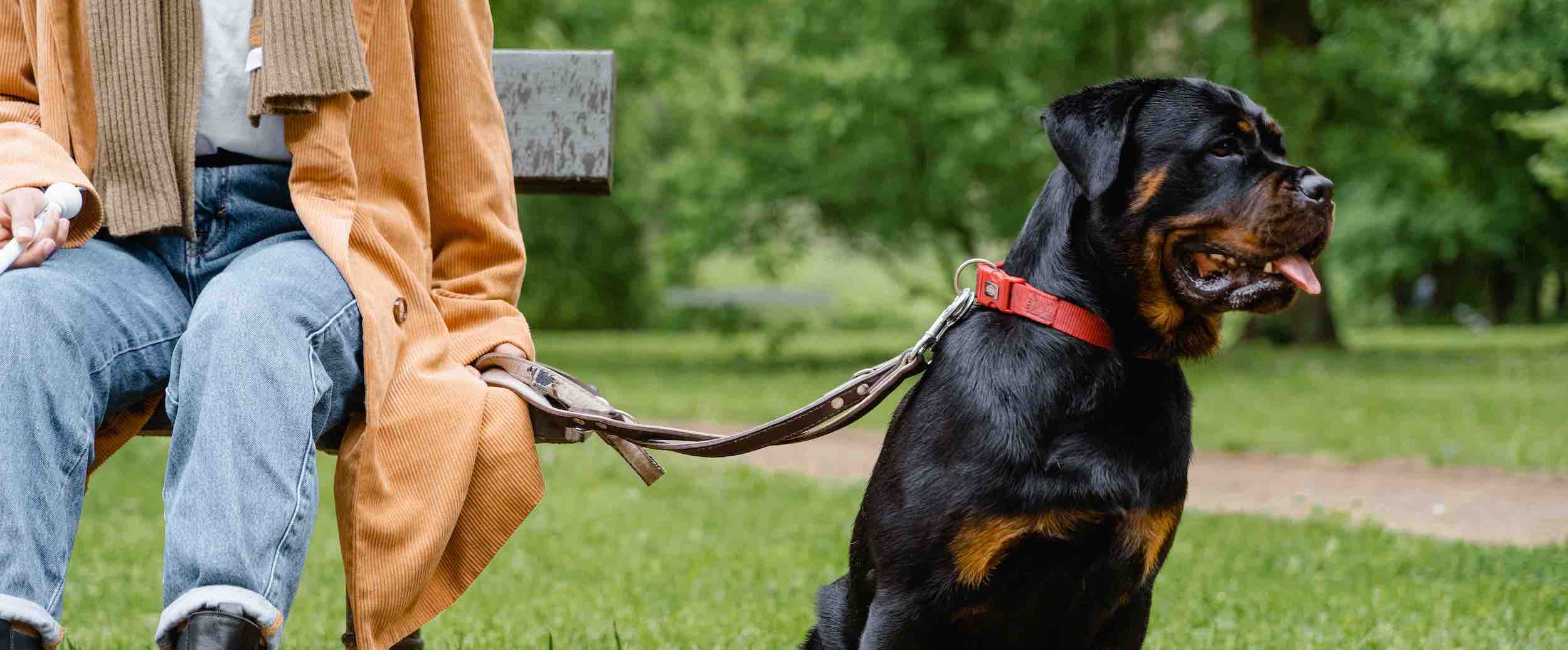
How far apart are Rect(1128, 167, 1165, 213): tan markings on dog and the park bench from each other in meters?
1.71

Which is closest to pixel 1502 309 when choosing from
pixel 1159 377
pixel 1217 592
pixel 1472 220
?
pixel 1472 220

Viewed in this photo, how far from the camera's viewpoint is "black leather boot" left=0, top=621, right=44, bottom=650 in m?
2.32

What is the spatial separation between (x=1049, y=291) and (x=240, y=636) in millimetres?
1645

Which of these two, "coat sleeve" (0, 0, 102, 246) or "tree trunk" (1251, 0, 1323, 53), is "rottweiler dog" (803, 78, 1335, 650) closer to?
"coat sleeve" (0, 0, 102, 246)

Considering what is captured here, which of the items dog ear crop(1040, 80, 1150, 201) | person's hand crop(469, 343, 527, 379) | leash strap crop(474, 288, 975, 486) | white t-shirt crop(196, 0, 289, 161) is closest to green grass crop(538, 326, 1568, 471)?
dog ear crop(1040, 80, 1150, 201)

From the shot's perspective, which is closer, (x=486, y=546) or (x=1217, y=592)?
(x=486, y=546)

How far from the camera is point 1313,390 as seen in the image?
14828 mm

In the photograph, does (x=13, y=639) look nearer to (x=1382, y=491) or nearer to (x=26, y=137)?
(x=26, y=137)

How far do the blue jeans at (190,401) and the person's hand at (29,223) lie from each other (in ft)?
0.17

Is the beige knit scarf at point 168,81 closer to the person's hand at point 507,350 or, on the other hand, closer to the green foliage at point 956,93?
the person's hand at point 507,350

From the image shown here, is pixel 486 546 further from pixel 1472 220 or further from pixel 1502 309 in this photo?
pixel 1502 309

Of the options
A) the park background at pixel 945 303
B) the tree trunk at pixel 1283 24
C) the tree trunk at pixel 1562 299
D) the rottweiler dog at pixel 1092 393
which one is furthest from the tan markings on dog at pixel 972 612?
the tree trunk at pixel 1562 299

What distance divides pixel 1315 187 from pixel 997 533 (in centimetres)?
91

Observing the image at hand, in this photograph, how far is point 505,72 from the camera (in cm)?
427
